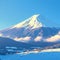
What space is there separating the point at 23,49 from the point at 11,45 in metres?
1.24

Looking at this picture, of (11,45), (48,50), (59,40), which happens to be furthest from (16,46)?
(59,40)

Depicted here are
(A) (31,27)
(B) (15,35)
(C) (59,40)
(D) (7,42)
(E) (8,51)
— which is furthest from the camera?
(A) (31,27)

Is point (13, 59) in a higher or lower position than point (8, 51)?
lower

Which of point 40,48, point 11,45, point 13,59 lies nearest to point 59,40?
point 40,48

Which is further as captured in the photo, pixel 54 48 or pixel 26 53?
pixel 54 48

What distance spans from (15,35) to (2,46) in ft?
36.0

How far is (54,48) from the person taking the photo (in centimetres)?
2998

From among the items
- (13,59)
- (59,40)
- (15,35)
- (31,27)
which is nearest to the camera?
(13,59)

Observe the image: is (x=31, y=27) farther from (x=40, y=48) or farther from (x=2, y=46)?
(x=2, y=46)

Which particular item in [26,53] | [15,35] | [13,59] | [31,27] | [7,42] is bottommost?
[13,59]

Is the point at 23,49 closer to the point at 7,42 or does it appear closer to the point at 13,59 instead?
the point at 7,42

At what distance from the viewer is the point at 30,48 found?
28000 mm

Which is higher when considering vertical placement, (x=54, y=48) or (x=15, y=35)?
(x=15, y=35)

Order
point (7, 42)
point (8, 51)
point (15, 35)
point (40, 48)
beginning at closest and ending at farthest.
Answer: point (8, 51), point (7, 42), point (40, 48), point (15, 35)
